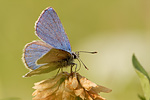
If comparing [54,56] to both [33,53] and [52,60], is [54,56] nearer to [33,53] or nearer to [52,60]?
[52,60]

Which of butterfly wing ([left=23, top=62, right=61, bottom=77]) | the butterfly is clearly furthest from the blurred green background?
the butterfly

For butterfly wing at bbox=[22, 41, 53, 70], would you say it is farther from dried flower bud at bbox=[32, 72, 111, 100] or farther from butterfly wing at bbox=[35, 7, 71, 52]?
dried flower bud at bbox=[32, 72, 111, 100]

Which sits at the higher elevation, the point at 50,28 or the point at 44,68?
the point at 50,28

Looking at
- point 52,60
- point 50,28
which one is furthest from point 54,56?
point 50,28

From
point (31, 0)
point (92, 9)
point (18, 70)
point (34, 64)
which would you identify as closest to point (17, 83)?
point (18, 70)

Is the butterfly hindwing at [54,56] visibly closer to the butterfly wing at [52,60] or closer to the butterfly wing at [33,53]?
the butterfly wing at [52,60]

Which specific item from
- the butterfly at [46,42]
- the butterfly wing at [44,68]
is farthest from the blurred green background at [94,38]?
the butterfly at [46,42]
